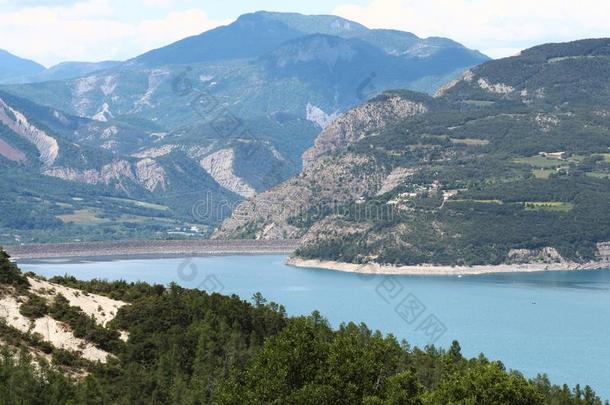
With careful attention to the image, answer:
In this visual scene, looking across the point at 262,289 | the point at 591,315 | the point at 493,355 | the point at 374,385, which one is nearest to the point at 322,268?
the point at 262,289

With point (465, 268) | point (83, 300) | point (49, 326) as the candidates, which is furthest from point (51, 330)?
point (465, 268)
